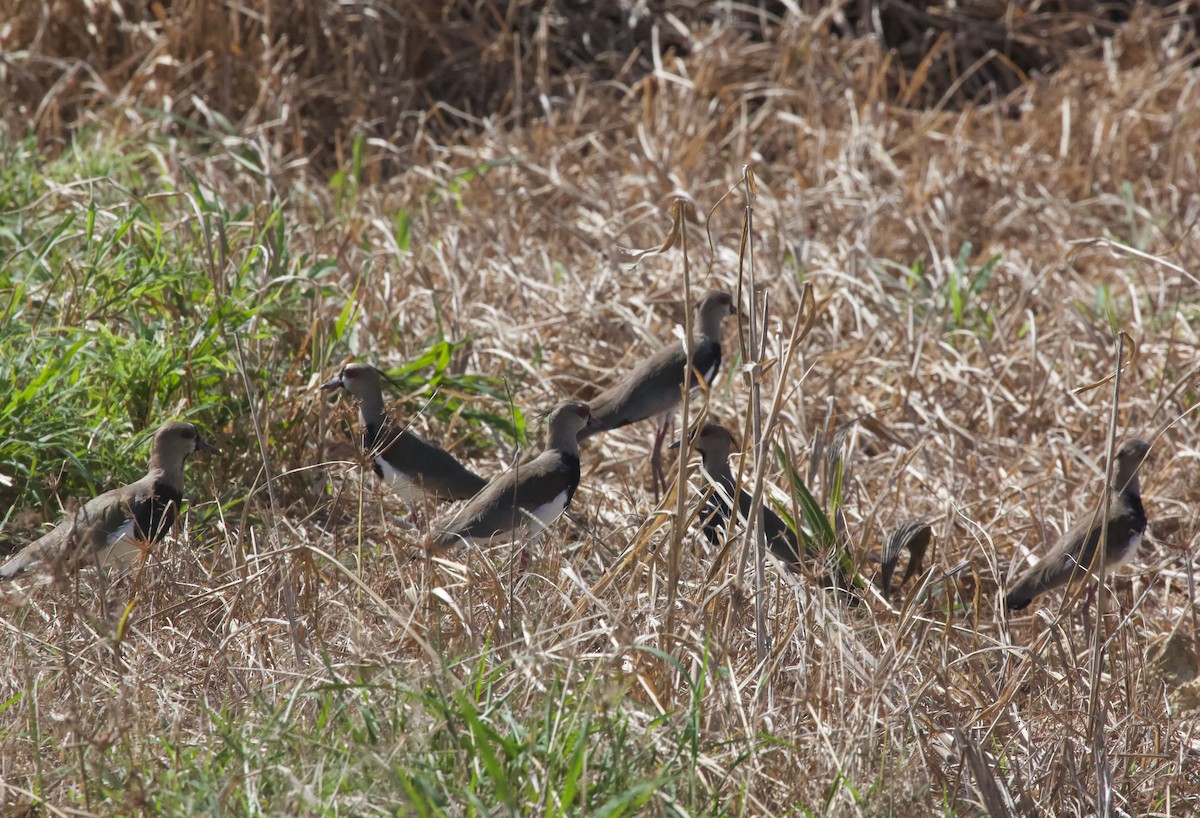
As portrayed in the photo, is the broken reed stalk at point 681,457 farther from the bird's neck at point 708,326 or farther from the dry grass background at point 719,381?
the bird's neck at point 708,326

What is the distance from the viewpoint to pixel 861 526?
4.73 meters

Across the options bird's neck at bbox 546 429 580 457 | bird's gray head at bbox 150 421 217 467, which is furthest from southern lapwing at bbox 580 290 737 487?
bird's gray head at bbox 150 421 217 467

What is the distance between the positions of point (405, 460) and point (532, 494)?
0.48 metres

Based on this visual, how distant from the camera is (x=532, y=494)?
14.8 feet

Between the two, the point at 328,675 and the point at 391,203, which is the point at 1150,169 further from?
the point at 328,675

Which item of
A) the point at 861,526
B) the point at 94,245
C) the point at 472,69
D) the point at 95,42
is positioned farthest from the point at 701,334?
the point at 95,42

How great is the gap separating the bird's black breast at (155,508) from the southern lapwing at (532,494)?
82 cm

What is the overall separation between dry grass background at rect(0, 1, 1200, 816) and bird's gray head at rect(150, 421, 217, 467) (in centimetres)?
23

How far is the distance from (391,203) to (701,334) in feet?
7.38

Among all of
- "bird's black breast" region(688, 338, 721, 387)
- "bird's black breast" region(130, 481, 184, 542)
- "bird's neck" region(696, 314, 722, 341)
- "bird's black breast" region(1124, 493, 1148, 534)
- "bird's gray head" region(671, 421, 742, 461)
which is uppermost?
"bird's black breast" region(130, 481, 184, 542)

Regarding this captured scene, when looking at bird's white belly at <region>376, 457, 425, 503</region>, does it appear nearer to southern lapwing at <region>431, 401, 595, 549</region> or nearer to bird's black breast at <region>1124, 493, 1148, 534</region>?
southern lapwing at <region>431, 401, 595, 549</region>

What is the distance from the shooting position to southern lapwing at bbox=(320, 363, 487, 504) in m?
4.65

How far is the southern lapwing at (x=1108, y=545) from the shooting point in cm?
431

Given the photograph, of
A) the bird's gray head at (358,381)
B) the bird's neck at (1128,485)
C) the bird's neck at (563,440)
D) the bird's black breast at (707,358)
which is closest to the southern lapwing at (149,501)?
the bird's gray head at (358,381)
